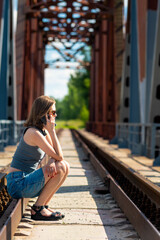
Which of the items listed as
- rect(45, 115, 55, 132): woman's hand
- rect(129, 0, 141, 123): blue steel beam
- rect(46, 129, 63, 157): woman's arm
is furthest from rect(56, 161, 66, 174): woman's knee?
rect(129, 0, 141, 123): blue steel beam

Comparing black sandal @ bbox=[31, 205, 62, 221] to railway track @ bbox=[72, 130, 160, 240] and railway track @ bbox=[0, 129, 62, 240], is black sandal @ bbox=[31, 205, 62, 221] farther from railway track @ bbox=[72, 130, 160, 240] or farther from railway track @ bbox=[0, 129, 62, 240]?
railway track @ bbox=[72, 130, 160, 240]

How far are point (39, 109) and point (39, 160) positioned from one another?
51cm

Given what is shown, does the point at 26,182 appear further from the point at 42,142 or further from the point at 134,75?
the point at 134,75

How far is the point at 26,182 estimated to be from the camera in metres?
3.47

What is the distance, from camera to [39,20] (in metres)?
31.0

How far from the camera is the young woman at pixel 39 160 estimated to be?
345 centimetres

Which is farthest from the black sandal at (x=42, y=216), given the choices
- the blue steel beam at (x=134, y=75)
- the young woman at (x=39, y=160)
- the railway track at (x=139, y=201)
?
the blue steel beam at (x=134, y=75)

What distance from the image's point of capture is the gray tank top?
350 cm

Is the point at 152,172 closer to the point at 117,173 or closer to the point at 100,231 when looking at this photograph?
the point at 117,173

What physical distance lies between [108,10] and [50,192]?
22.1 m

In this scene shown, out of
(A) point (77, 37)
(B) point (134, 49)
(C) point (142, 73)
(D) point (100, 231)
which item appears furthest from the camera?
(A) point (77, 37)

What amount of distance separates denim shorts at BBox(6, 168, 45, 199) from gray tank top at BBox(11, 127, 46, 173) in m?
0.06

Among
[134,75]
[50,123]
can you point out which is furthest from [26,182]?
[134,75]

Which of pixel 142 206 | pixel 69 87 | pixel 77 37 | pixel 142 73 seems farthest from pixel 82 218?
pixel 69 87
